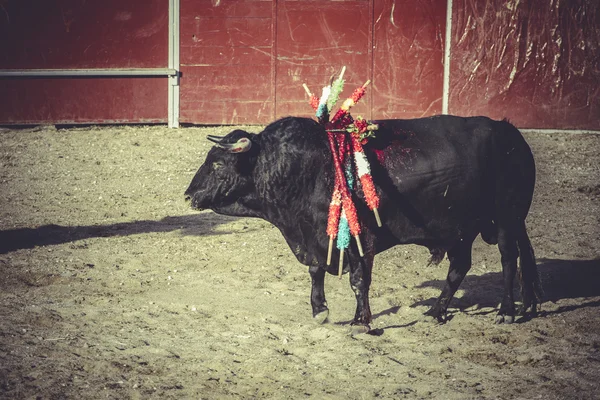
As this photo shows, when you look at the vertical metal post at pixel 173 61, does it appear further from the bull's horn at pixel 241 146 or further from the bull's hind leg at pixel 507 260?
the bull's hind leg at pixel 507 260

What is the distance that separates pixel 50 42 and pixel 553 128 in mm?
8122

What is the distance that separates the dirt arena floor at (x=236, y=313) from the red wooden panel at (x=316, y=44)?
3.95 m

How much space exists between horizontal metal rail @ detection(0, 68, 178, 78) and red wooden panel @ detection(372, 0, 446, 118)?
131 inches

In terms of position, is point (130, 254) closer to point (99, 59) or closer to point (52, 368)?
point (52, 368)

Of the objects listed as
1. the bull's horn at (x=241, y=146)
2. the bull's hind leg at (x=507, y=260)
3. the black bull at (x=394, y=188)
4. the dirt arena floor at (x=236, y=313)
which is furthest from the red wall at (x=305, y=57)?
the bull's horn at (x=241, y=146)

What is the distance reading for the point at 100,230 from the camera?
26.0ft

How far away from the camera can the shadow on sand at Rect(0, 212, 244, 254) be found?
294 inches

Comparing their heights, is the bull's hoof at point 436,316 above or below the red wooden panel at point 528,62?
below

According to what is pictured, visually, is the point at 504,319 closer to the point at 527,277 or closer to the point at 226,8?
the point at 527,277

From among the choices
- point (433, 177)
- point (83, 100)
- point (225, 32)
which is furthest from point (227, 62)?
point (433, 177)

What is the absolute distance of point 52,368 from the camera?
4.70 meters

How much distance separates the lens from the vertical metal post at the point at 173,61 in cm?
1259

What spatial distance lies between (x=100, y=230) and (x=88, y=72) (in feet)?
17.2

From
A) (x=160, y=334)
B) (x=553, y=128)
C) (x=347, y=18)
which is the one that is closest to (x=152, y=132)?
(x=347, y=18)
